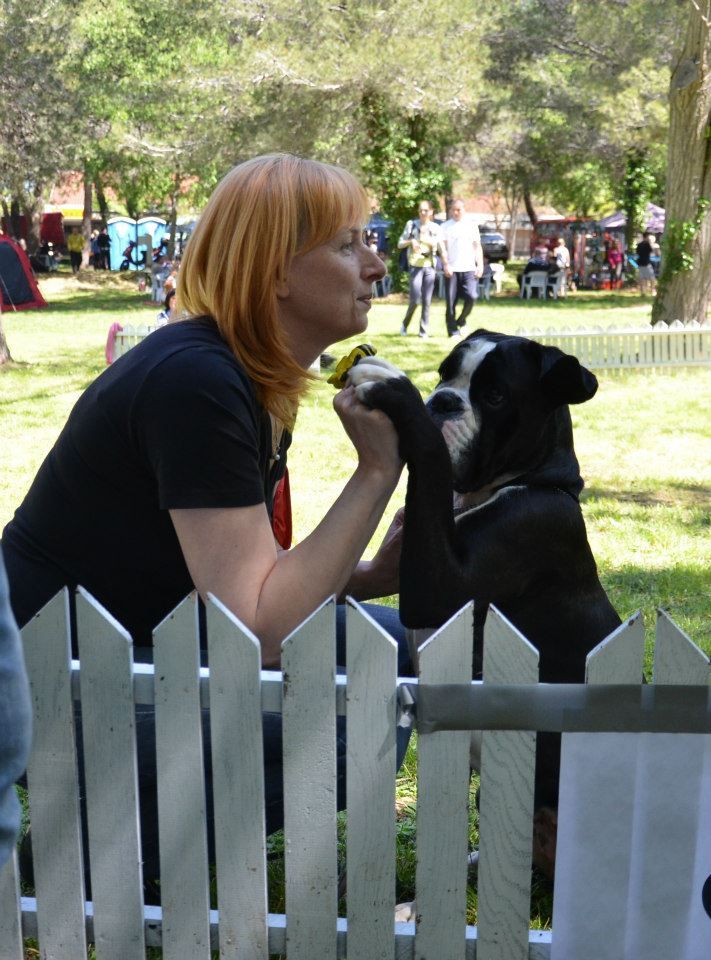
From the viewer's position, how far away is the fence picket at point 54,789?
2.26m

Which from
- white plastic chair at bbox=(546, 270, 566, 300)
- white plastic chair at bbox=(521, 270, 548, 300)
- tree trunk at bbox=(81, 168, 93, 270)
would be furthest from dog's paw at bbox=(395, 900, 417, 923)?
tree trunk at bbox=(81, 168, 93, 270)

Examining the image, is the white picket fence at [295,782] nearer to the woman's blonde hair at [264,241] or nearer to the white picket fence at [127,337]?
the woman's blonde hair at [264,241]

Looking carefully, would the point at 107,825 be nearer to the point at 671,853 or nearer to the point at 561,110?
the point at 671,853

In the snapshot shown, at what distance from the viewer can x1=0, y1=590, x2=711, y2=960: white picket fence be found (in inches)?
83.9

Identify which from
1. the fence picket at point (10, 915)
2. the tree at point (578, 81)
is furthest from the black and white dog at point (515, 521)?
the tree at point (578, 81)

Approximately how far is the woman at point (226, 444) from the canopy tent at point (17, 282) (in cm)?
1982

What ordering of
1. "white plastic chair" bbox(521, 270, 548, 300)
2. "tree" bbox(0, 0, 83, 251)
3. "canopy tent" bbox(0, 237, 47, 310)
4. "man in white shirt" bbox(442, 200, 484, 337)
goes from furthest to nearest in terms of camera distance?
"white plastic chair" bbox(521, 270, 548, 300), "tree" bbox(0, 0, 83, 251), "canopy tent" bbox(0, 237, 47, 310), "man in white shirt" bbox(442, 200, 484, 337)

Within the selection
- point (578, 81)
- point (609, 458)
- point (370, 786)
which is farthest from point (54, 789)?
point (578, 81)

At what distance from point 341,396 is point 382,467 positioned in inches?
7.1

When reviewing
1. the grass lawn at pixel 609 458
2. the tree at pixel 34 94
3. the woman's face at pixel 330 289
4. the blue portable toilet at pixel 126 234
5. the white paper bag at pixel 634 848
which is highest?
the tree at pixel 34 94

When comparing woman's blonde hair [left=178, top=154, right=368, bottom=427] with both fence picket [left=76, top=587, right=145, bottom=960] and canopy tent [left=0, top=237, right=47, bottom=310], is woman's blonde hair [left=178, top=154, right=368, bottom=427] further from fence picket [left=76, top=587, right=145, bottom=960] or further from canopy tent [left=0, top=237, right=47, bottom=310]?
canopy tent [left=0, top=237, right=47, bottom=310]

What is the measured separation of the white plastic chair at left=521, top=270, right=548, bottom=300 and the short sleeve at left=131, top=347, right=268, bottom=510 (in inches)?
1096

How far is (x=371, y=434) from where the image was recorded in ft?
7.70

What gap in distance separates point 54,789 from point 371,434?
101cm
